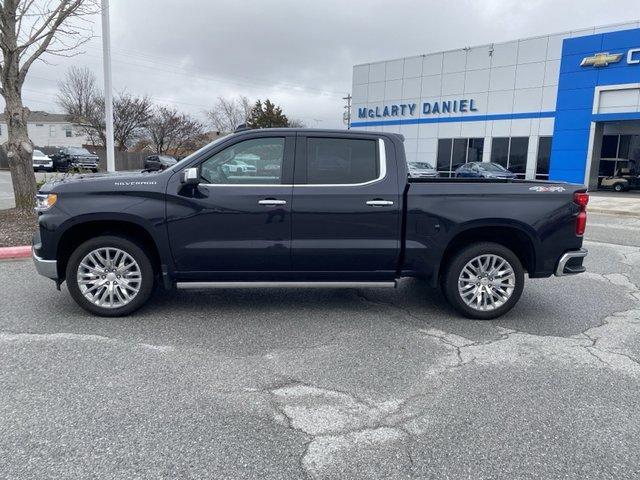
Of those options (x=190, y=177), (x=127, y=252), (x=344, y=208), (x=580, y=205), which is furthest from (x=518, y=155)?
(x=127, y=252)

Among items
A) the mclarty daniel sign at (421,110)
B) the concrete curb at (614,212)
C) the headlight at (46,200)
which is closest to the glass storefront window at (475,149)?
the mclarty daniel sign at (421,110)

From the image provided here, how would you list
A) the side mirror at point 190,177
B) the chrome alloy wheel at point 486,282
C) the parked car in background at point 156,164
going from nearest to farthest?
the side mirror at point 190,177 < the chrome alloy wheel at point 486,282 < the parked car in background at point 156,164

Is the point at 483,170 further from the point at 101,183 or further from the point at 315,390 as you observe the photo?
the point at 315,390

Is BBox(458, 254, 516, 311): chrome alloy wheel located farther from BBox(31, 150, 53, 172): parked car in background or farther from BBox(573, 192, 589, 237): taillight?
BBox(31, 150, 53, 172): parked car in background

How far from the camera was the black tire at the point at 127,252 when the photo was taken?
4926 millimetres

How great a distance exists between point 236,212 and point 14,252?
4.95 metres

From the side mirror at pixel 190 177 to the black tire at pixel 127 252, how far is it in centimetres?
87

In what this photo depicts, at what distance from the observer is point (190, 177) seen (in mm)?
4648

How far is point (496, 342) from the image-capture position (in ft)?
15.3

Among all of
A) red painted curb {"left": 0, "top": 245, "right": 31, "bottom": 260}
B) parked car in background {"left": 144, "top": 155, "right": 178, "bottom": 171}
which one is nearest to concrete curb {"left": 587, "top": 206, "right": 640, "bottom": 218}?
parked car in background {"left": 144, "top": 155, "right": 178, "bottom": 171}

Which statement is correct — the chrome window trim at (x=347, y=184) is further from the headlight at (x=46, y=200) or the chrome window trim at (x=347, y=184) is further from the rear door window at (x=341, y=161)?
the headlight at (x=46, y=200)

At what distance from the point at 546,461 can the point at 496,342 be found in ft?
6.23

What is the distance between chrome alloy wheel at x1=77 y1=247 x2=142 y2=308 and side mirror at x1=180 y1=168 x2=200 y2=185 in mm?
973

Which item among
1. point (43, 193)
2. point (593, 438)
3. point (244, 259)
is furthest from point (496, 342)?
point (43, 193)
